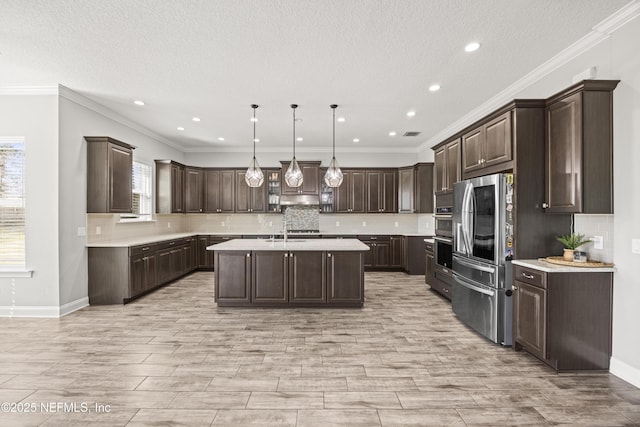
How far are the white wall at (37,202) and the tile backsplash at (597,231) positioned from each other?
6.24 metres

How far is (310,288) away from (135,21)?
3.71 meters

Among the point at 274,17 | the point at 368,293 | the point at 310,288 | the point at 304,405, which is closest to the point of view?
the point at 304,405

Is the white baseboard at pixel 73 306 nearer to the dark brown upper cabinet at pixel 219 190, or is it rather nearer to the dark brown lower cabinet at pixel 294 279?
the dark brown lower cabinet at pixel 294 279

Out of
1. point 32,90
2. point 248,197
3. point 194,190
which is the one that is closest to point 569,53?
point 32,90

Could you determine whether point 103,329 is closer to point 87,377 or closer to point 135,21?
point 87,377

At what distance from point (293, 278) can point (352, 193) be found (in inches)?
151

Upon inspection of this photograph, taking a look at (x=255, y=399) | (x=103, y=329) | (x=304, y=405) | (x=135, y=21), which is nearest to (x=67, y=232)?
(x=103, y=329)

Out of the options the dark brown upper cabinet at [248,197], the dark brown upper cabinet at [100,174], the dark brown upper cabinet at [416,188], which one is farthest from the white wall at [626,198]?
the dark brown upper cabinet at [248,197]

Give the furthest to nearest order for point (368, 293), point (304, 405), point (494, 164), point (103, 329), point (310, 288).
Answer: point (368, 293), point (310, 288), point (103, 329), point (494, 164), point (304, 405)

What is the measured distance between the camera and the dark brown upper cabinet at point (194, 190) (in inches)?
304

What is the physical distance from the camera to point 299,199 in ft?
25.4

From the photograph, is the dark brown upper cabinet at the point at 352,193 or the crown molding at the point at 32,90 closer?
the crown molding at the point at 32,90

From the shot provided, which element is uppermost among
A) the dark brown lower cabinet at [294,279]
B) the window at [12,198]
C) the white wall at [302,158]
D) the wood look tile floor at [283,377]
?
the white wall at [302,158]

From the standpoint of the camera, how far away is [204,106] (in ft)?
16.5
